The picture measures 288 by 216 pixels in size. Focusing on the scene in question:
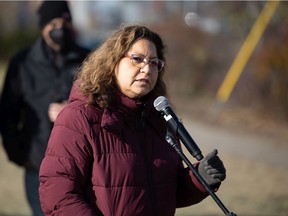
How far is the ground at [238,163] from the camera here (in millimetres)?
7734

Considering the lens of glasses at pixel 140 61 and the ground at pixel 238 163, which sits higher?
the ground at pixel 238 163

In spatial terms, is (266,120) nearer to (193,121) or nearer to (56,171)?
(193,121)

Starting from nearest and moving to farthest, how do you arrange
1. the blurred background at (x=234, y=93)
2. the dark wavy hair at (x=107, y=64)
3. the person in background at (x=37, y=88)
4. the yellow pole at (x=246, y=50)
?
the dark wavy hair at (x=107, y=64)
the person in background at (x=37, y=88)
the blurred background at (x=234, y=93)
the yellow pole at (x=246, y=50)

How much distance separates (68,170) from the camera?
2867 millimetres

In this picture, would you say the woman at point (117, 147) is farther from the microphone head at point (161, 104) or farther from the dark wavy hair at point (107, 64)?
the microphone head at point (161, 104)

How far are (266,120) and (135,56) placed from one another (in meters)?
10.5

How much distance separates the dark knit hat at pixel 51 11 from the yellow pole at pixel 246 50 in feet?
25.9

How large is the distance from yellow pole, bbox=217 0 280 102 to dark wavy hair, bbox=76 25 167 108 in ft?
31.2

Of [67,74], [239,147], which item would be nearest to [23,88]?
[67,74]

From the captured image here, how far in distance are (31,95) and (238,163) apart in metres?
6.00

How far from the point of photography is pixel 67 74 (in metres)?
4.85

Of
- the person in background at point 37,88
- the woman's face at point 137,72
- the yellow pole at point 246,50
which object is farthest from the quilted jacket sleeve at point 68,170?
the yellow pole at point 246,50

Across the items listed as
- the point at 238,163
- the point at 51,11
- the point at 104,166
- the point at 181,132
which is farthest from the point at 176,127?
the point at 238,163

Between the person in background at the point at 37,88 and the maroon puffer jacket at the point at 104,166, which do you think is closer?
the maroon puffer jacket at the point at 104,166
